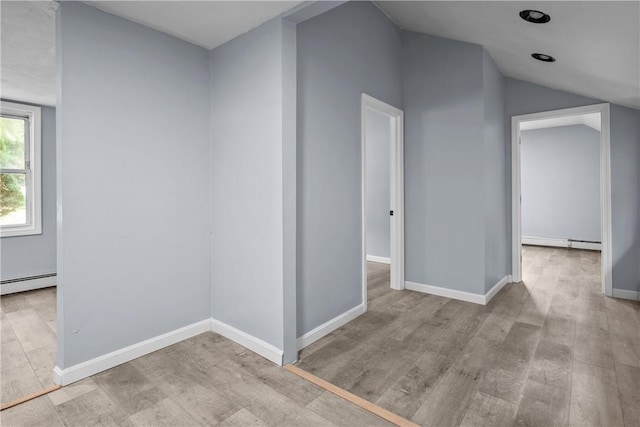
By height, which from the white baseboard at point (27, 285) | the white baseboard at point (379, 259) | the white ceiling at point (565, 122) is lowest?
the white baseboard at point (27, 285)

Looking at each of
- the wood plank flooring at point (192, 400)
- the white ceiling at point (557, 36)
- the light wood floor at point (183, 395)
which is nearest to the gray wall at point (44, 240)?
the light wood floor at point (183, 395)

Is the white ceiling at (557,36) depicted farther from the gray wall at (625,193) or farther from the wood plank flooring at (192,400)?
the wood plank flooring at (192,400)

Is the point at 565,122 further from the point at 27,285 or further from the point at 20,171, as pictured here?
the point at 27,285

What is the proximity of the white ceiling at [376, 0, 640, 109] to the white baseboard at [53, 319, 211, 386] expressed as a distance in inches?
127

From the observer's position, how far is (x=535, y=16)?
2277 millimetres

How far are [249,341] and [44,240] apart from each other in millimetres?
3444

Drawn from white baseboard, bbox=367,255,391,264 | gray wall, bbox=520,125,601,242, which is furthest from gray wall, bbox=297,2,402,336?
gray wall, bbox=520,125,601,242

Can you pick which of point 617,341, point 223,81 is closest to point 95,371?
point 223,81

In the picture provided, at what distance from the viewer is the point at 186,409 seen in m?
1.83

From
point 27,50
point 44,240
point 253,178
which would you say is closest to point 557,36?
point 253,178

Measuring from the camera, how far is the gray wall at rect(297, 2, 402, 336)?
2.63 metres

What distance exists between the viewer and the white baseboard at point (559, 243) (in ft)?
21.7

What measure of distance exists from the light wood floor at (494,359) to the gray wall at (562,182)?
3.81m

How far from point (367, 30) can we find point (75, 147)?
275 cm
